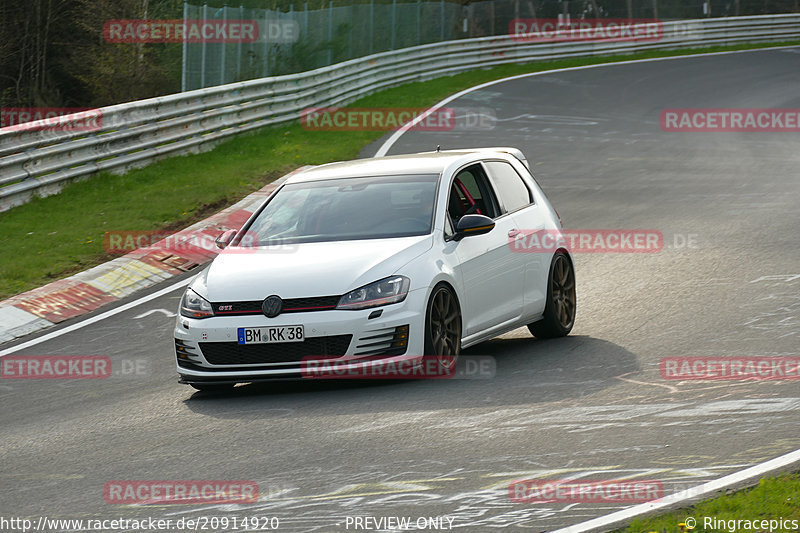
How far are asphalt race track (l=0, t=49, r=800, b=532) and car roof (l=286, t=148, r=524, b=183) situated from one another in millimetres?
1534

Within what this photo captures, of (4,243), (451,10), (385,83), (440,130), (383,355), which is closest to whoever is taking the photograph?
(383,355)

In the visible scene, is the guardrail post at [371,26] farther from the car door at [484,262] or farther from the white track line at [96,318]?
the car door at [484,262]

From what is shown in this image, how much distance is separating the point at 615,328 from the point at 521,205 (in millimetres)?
1300

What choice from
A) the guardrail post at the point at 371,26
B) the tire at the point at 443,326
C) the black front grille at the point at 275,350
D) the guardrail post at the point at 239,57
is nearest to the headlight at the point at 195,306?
the black front grille at the point at 275,350

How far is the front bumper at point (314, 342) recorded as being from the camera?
833 centimetres

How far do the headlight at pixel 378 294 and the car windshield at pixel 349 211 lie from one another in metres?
0.69

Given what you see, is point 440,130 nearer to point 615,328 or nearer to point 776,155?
point 776,155

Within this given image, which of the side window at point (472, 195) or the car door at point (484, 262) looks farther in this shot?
the side window at point (472, 195)

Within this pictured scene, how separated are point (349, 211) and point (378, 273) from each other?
1.16 metres

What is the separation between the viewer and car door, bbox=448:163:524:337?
925 centimetres

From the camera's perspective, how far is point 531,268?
10.1 meters

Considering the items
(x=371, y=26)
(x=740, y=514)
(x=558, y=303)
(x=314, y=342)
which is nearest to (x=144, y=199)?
(x=558, y=303)

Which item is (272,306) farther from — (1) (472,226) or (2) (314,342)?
(1) (472,226)

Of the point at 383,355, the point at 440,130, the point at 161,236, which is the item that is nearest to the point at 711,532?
the point at 383,355
